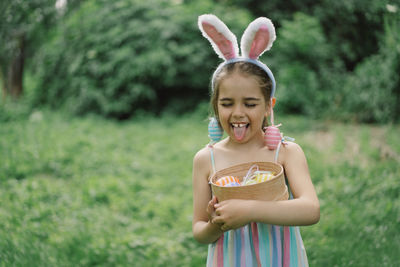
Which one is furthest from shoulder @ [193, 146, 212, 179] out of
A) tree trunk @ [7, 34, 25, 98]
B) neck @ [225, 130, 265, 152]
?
tree trunk @ [7, 34, 25, 98]

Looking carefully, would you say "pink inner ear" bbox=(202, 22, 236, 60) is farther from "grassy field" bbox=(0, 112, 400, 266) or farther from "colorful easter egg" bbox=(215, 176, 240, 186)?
"grassy field" bbox=(0, 112, 400, 266)

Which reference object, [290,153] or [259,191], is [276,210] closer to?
[259,191]

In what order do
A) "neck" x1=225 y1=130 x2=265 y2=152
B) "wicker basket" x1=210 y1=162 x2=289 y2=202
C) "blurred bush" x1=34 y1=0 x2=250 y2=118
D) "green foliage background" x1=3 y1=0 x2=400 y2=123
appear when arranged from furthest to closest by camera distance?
1. "blurred bush" x1=34 y1=0 x2=250 y2=118
2. "green foliage background" x1=3 y1=0 x2=400 y2=123
3. "neck" x1=225 y1=130 x2=265 y2=152
4. "wicker basket" x1=210 y1=162 x2=289 y2=202

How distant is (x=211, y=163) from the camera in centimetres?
177

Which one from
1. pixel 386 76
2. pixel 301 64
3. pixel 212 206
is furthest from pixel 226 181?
pixel 301 64

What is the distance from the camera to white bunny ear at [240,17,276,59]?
1.62 metres

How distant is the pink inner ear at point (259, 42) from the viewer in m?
1.62

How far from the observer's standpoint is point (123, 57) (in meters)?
9.10

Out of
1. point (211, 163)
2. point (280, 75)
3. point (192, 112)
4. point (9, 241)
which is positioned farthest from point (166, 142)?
point (211, 163)

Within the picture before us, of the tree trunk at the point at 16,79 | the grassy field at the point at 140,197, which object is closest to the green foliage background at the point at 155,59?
the tree trunk at the point at 16,79

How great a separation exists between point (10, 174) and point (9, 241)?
217cm

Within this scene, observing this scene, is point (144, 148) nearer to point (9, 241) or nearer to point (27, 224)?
point (27, 224)

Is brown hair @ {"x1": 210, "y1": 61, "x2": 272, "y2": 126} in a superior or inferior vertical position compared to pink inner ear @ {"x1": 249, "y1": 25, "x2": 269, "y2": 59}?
inferior

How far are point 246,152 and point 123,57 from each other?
25.8 feet
